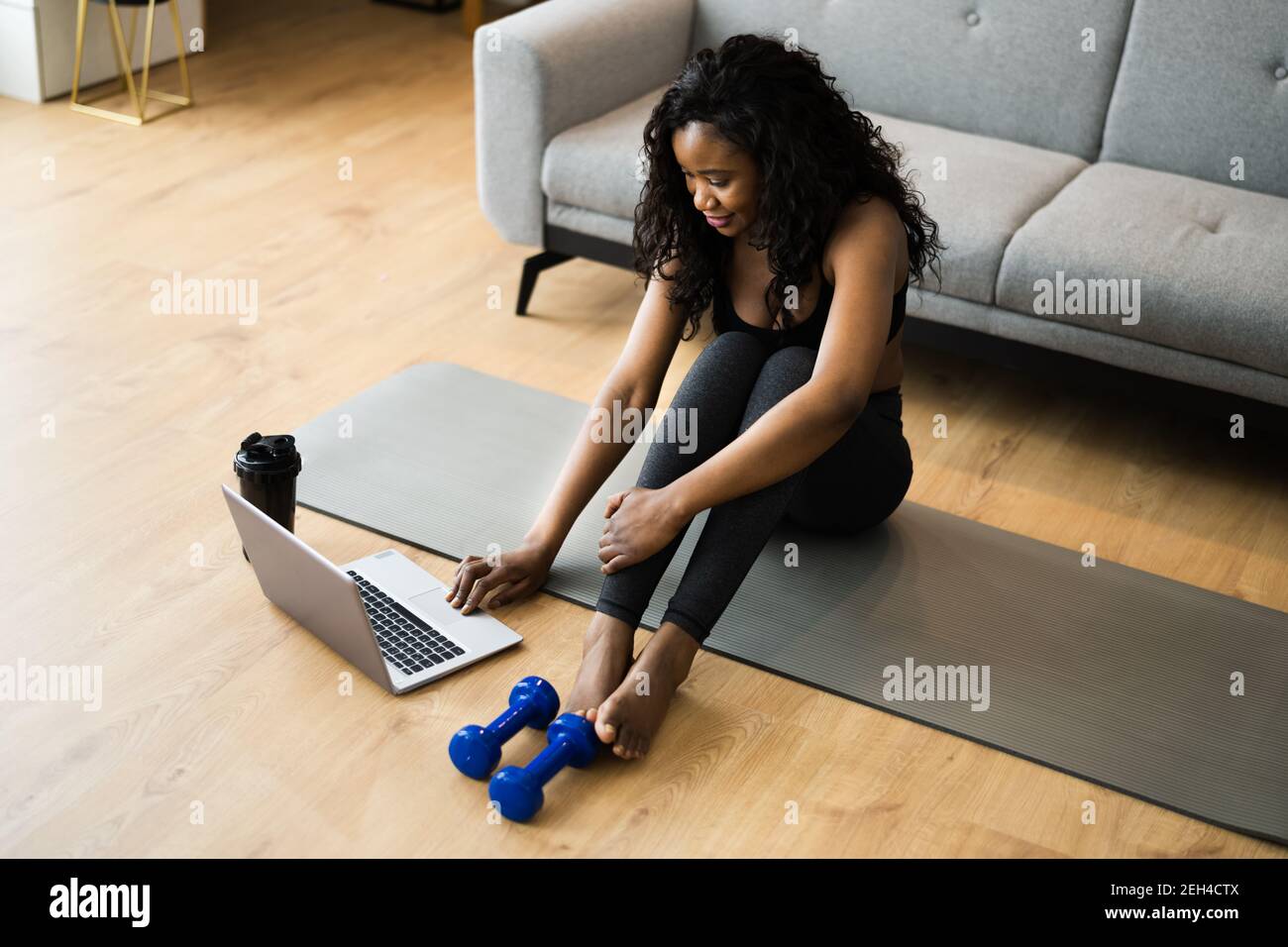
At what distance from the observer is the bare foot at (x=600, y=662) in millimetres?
1778

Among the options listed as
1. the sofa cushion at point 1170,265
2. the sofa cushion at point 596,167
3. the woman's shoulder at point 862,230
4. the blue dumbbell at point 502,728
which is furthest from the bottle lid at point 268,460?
the sofa cushion at point 1170,265

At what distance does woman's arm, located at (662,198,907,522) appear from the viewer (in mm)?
1790

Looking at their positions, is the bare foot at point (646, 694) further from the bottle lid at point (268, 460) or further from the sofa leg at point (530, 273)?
the sofa leg at point (530, 273)

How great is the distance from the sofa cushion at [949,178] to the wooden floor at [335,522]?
286 millimetres

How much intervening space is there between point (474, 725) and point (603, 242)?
141 cm

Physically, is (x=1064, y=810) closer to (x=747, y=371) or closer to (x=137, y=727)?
(x=747, y=371)

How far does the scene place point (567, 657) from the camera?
1.93m

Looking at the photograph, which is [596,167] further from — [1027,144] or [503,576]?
[503,576]

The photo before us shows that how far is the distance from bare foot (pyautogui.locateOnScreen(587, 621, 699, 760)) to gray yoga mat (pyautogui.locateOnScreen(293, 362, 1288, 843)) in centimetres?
17

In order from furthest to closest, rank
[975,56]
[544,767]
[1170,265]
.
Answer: [975,56] < [1170,265] < [544,767]

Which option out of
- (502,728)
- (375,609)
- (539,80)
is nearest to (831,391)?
(502,728)

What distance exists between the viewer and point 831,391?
180cm

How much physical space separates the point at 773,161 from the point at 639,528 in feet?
1.63
